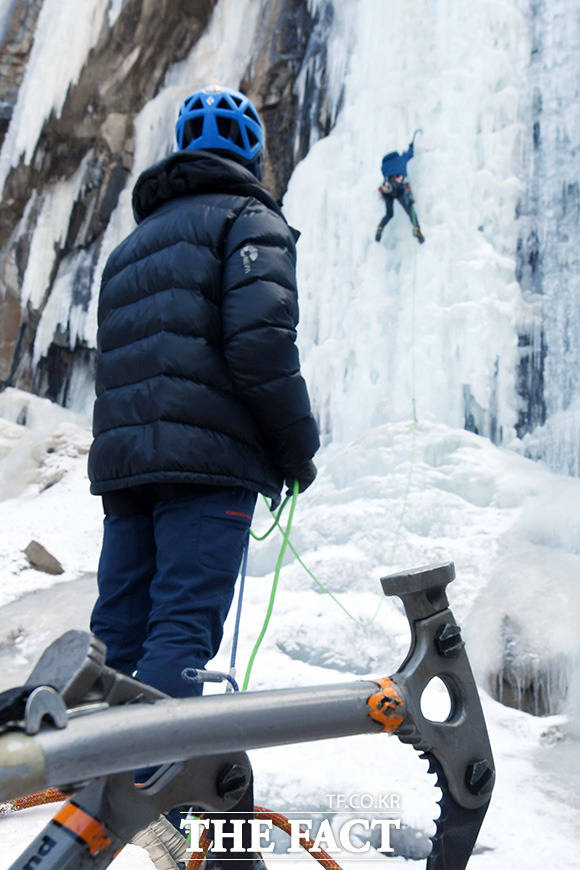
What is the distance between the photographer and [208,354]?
152 centimetres

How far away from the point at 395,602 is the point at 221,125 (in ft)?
7.89

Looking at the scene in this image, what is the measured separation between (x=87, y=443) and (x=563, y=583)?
16.2ft

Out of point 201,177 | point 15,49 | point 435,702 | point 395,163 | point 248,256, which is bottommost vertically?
point 435,702

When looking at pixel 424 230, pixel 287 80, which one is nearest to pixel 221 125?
pixel 424 230

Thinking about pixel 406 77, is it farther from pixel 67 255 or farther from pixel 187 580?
pixel 187 580

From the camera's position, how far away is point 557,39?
5.77 m

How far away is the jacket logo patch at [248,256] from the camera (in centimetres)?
151

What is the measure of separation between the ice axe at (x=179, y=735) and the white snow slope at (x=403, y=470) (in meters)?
0.59

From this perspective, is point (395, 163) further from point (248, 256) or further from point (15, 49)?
point (15, 49)

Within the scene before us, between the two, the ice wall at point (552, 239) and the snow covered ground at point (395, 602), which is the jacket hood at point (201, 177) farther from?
the ice wall at point (552, 239)

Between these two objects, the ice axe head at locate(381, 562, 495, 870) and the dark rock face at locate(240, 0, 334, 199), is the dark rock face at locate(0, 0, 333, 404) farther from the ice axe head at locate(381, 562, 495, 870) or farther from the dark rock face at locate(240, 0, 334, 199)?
the ice axe head at locate(381, 562, 495, 870)

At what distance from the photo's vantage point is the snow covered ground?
6.09ft

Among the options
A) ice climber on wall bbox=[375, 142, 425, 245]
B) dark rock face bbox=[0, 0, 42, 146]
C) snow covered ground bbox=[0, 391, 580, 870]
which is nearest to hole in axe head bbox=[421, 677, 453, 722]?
snow covered ground bbox=[0, 391, 580, 870]

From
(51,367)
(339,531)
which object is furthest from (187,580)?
(51,367)
